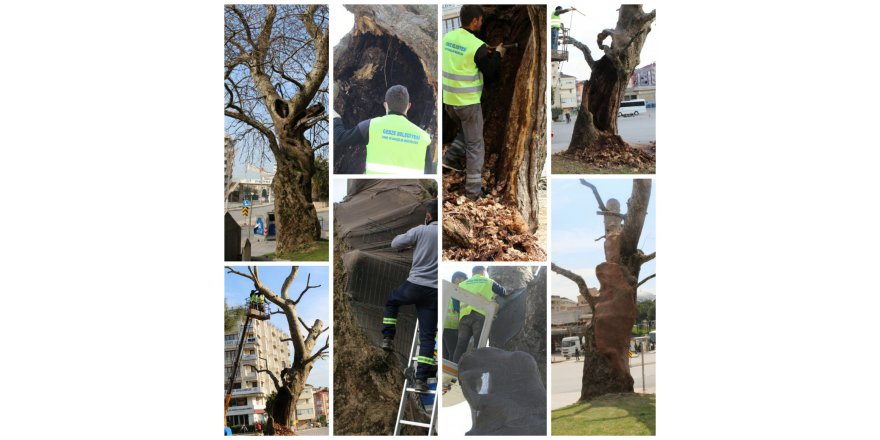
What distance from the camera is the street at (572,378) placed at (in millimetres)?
5570

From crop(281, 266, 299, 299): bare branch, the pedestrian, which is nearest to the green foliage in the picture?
crop(281, 266, 299, 299): bare branch

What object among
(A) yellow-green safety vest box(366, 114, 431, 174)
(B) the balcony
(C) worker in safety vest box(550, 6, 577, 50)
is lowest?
(B) the balcony

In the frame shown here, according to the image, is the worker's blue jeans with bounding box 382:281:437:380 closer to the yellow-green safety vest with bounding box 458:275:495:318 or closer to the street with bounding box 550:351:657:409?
the yellow-green safety vest with bounding box 458:275:495:318

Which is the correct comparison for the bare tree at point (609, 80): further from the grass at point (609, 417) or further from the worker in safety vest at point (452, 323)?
the grass at point (609, 417)

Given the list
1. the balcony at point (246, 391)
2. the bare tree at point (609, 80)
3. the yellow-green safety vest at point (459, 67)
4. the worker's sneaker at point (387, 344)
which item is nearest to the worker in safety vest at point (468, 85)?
the yellow-green safety vest at point (459, 67)

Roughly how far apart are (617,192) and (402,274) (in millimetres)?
1514

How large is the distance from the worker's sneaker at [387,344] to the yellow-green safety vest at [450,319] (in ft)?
1.20

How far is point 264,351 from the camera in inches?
220

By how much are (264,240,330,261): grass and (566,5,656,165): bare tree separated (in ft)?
5.70

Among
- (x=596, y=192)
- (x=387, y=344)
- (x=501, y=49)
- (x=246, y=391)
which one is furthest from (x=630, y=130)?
(x=246, y=391)

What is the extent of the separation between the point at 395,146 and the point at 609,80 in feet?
4.87

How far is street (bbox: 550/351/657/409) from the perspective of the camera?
18.3 feet

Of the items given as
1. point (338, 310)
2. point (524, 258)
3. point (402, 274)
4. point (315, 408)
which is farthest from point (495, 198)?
point (315, 408)

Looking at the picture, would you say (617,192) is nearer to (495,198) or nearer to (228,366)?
(495,198)
